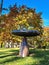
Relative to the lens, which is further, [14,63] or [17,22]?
[17,22]

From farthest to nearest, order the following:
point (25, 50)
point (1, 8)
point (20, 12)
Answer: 1. point (20, 12)
2. point (1, 8)
3. point (25, 50)

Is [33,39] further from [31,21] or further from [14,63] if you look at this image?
[14,63]

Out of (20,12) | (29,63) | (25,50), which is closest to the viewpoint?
(29,63)

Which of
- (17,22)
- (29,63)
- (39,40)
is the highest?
(17,22)

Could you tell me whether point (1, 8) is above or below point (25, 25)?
above

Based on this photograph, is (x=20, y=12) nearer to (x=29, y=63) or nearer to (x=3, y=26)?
(x=3, y=26)

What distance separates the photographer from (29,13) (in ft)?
102

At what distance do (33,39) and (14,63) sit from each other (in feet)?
68.6

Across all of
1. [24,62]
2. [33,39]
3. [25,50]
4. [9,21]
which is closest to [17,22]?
[9,21]

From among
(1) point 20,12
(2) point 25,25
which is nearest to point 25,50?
(2) point 25,25

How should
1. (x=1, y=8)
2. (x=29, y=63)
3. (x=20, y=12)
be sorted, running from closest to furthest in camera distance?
1. (x=29, y=63)
2. (x=1, y=8)
3. (x=20, y=12)

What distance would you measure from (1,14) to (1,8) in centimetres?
194

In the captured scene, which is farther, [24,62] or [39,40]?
[39,40]

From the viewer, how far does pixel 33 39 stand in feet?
109
